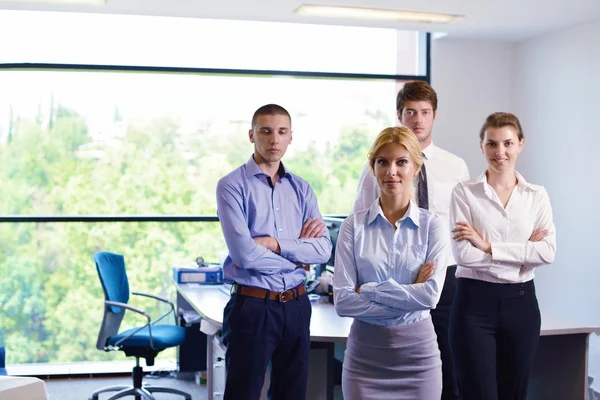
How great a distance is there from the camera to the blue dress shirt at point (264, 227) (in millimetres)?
3346

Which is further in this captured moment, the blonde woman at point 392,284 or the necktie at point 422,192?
the necktie at point 422,192

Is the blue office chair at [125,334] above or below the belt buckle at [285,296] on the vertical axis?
below

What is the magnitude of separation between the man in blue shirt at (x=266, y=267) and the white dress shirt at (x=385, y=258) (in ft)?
1.68

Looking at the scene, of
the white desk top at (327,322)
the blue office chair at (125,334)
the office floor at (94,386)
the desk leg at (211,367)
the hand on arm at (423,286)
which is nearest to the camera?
the hand on arm at (423,286)

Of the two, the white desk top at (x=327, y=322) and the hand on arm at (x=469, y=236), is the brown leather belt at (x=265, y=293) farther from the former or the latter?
the hand on arm at (x=469, y=236)

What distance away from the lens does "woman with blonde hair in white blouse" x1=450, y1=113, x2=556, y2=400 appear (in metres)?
3.30

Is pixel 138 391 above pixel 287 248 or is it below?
below

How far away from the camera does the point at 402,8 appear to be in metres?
5.69

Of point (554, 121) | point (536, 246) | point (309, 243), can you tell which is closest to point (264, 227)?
point (309, 243)

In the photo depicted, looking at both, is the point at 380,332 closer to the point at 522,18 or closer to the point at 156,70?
the point at 522,18

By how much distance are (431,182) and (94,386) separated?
377cm

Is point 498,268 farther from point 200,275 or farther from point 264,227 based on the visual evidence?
point 200,275

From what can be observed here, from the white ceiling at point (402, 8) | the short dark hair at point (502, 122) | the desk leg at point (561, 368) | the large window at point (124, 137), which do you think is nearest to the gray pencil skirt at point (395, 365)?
the short dark hair at point (502, 122)

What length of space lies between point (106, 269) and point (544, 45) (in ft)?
13.0
